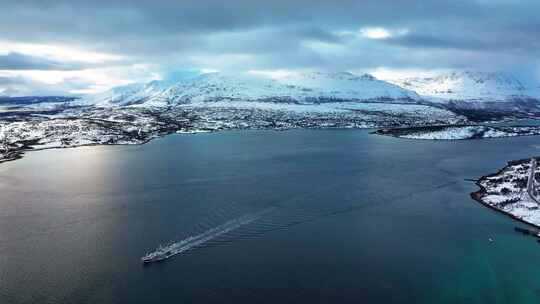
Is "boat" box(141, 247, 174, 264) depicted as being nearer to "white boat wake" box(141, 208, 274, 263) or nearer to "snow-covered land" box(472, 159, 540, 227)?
"white boat wake" box(141, 208, 274, 263)

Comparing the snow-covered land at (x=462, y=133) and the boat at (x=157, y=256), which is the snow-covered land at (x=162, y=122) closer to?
the snow-covered land at (x=462, y=133)

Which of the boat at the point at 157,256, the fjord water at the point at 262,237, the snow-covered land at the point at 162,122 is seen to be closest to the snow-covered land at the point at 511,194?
the fjord water at the point at 262,237

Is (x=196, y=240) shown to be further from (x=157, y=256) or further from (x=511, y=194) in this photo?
(x=511, y=194)

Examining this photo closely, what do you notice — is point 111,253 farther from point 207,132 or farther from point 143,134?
point 207,132

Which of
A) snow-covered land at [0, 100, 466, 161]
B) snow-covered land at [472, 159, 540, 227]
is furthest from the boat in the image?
snow-covered land at [0, 100, 466, 161]

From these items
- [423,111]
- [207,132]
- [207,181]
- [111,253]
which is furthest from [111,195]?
[423,111]

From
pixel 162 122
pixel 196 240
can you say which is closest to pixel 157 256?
pixel 196 240
